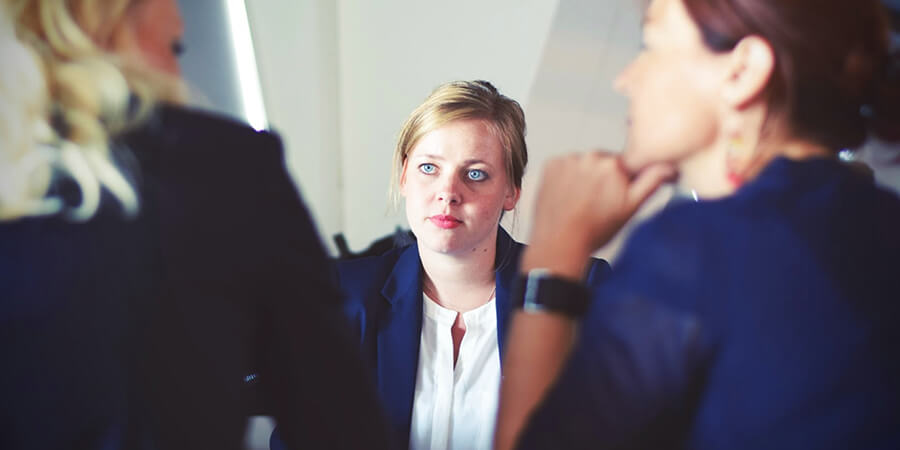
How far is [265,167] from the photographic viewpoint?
765 millimetres

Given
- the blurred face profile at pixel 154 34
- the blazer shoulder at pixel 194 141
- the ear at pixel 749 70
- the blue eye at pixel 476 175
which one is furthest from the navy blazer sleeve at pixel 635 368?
the blurred face profile at pixel 154 34

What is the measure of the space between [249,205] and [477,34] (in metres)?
0.42

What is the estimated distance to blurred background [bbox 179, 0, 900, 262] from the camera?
880 mm

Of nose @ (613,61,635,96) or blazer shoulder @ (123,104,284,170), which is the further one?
nose @ (613,61,635,96)

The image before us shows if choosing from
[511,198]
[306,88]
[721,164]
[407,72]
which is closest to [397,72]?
[407,72]

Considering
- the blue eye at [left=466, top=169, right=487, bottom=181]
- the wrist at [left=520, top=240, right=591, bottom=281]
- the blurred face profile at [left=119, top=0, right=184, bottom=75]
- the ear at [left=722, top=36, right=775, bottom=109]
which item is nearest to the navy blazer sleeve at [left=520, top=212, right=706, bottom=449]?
the wrist at [left=520, top=240, right=591, bottom=281]

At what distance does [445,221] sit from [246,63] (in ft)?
1.08

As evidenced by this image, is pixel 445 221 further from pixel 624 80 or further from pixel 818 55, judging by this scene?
pixel 818 55

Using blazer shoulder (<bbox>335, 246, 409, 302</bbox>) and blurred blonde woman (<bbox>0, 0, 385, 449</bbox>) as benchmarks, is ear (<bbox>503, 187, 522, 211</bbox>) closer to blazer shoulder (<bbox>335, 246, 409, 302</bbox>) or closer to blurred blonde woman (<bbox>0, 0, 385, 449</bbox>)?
blazer shoulder (<bbox>335, 246, 409, 302</bbox>)

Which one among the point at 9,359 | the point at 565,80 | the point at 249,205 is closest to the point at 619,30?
the point at 565,80

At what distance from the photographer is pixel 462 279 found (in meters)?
0.97

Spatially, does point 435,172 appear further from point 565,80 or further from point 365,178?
point 565,80

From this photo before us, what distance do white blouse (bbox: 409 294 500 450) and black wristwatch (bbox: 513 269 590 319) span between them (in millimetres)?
178

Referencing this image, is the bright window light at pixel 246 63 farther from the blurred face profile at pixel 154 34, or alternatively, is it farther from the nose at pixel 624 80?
the nose at pixel 624 80
